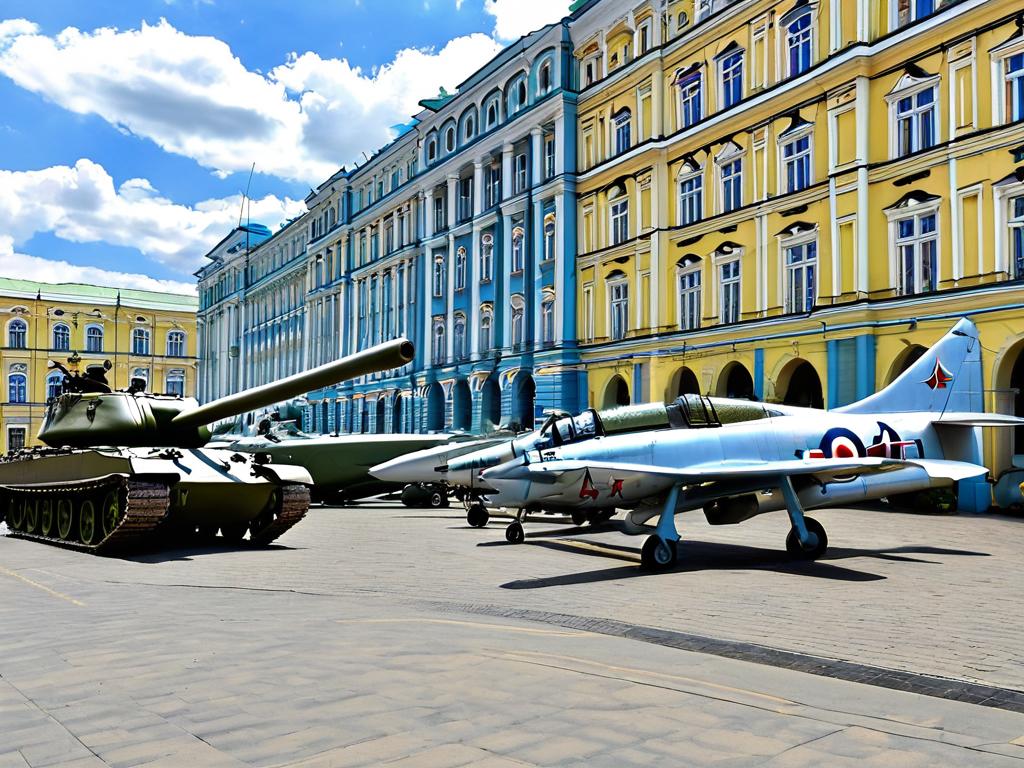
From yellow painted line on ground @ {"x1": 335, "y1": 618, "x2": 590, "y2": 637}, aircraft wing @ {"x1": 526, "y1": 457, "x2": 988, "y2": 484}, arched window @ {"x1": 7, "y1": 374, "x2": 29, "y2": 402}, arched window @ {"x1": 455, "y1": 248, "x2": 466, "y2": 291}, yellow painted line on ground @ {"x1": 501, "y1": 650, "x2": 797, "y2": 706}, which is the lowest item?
yellow painted line on ground @ {"x1": 335, "y1": 618, "x2": 590, "y2": 637}

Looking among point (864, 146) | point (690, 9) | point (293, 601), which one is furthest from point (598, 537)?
point (690, 9)

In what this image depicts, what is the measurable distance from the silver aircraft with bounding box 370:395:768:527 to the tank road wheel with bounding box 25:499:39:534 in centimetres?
736

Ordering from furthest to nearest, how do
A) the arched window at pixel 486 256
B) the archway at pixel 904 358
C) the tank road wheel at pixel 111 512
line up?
the arched window at pixel 486 256 → the archway at pixel 904 358 → the tank road wheel at pixel 111 512

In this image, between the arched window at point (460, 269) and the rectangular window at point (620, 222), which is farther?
the arched window at point (460, 269)

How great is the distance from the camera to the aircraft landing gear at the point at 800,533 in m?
12.3

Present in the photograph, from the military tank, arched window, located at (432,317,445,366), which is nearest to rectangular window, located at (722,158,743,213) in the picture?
the military tank

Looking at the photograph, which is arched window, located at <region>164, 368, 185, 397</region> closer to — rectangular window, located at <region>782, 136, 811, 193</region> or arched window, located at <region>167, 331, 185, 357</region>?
arched window, located at <region>167, 331, 185, 357</region>

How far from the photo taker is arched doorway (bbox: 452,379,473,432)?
41.3 m

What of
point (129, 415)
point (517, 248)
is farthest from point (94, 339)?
point (129, 415)

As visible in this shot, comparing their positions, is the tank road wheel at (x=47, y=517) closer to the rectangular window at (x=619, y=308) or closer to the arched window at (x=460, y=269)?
the rectangular window at (x=619, y=308)

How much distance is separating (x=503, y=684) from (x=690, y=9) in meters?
28.2

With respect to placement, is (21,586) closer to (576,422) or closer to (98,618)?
(98,618)

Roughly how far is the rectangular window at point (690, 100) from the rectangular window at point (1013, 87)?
1013 cm

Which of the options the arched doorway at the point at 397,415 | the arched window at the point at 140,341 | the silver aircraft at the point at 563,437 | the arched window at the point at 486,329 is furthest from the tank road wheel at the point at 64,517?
the arched window at the point at 140,341
